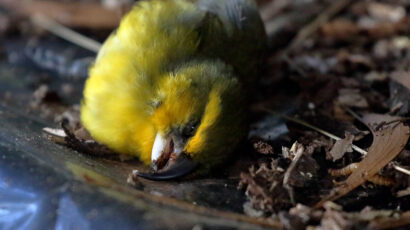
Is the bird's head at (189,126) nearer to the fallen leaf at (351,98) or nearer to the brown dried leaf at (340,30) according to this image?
Answer: the fallen leaf at (351,98)

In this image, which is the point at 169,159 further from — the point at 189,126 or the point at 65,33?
the point at 65,33

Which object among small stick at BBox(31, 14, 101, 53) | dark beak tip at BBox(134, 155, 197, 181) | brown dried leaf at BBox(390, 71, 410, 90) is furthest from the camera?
small stick at BBox(31, 14, 101, 53)

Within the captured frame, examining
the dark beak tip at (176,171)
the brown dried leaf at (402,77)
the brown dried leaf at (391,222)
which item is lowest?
the brown dried leaf at (391,222)

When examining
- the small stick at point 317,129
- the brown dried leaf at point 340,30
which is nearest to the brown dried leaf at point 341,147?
the small stick at point 317,129

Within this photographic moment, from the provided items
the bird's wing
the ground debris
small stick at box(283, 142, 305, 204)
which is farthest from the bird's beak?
the bird's wing

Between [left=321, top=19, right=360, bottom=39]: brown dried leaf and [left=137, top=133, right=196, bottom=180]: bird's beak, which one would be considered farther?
[left=321, top=19, right=360, bottom=39]: brown dried leaf

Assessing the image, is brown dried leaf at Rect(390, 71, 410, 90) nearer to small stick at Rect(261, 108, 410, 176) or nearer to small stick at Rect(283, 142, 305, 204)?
small stick at Rect(261, 108, 410, 176)

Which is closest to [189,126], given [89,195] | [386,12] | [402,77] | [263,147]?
[263,147]

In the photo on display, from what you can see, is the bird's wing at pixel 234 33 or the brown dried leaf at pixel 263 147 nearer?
the brown dried leaf at pixel 263 147
